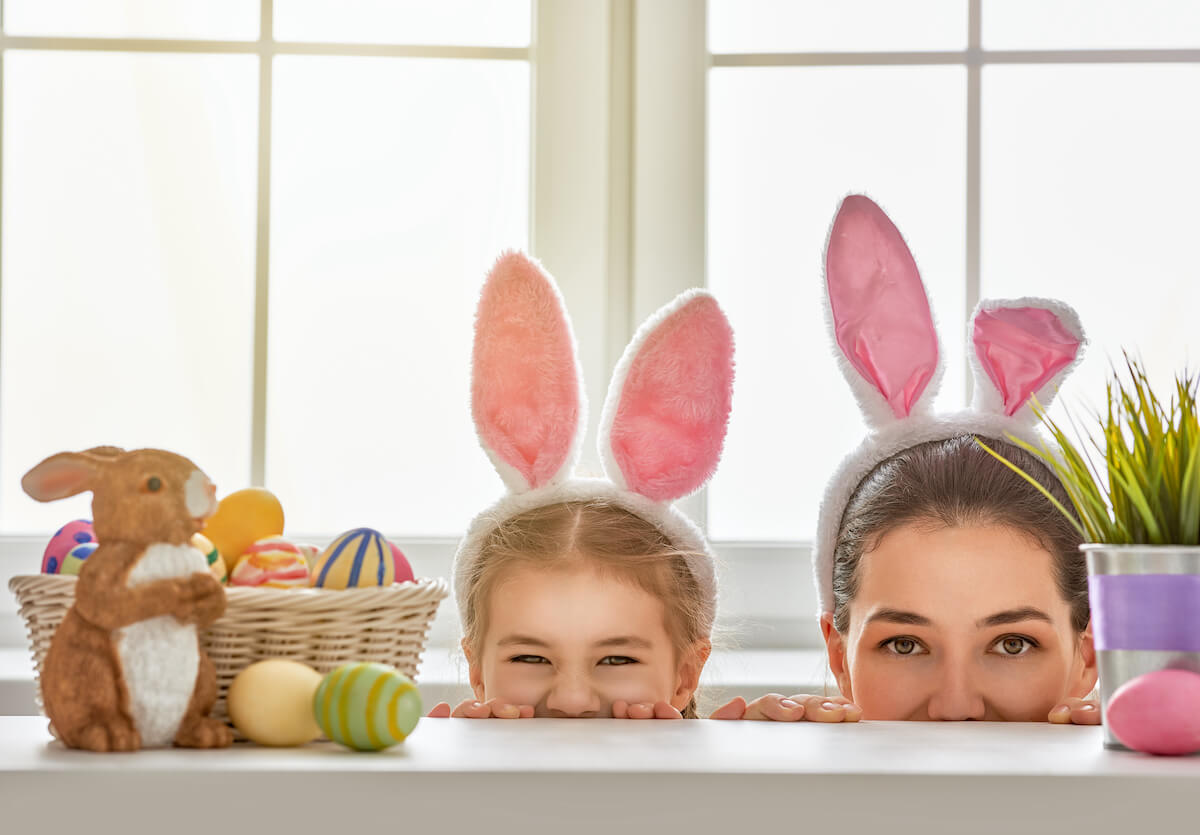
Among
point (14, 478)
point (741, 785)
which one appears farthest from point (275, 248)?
point (741, 785)

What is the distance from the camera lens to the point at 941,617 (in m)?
1.02

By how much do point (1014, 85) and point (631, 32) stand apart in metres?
0.54

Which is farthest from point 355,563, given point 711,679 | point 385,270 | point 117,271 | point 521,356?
point 117,271

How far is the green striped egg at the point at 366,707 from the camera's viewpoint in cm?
56

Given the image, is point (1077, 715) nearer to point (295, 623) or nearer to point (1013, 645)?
point (1013, 645)

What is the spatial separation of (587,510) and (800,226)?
0.73 m

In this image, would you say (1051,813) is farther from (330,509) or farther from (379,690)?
(330,509)

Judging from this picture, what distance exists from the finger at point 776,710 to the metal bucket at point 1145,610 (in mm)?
199

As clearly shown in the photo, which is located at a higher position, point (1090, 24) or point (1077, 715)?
point (1090, 24)

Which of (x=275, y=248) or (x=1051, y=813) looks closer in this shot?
(x=1051, y=813)

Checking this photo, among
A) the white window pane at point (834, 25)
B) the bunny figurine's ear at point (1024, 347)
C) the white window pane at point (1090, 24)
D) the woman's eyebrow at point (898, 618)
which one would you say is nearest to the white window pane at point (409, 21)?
the white window pane at point (834, 25)

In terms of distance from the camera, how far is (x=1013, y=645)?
1.04m

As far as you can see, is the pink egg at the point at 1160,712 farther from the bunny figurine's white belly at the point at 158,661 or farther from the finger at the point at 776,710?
the bunny figurine's white belly at the point at 158,661

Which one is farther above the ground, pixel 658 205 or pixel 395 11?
pixel 395 11
